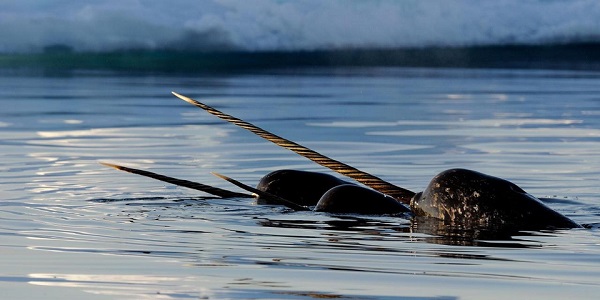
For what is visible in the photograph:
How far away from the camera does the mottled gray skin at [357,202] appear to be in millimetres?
15070

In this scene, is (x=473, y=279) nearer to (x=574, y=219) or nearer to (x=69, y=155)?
(x=574, y=219)

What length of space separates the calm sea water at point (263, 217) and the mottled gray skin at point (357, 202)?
35 centimetres

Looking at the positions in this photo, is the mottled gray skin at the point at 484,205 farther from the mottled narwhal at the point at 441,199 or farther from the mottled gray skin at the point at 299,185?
the mottled gray skin at the point at 299,185

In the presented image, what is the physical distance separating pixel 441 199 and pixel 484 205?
0.44 metres

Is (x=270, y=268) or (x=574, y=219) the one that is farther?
(x=574, y=219)

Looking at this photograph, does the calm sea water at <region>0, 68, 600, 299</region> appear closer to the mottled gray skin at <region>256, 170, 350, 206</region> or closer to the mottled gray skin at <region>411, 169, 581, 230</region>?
the mottled gray skin at <region>411, 169, 581, 230</region>

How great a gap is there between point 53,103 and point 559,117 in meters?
15.2

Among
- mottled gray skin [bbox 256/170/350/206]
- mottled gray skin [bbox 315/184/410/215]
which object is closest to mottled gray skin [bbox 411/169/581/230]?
mottled gray skin [bbox 315/184/410/215]

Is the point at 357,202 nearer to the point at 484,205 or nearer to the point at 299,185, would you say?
the point at 299,185

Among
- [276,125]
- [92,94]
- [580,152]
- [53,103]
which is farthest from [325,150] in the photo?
[92,94]

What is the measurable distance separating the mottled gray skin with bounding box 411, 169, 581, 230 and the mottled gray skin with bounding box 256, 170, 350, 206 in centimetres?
217

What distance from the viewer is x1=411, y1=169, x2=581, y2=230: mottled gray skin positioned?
45.6 feet

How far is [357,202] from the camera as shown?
49.8 ft

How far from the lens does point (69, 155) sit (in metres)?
22.6
